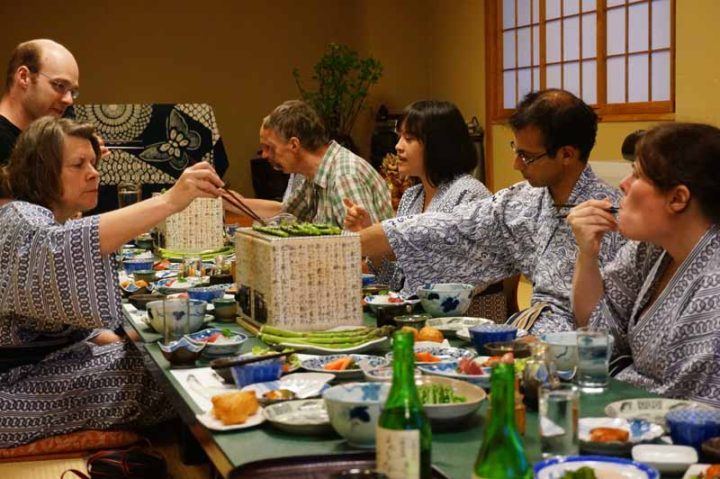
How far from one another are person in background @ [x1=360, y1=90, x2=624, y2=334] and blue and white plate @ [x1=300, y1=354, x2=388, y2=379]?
0.87 m

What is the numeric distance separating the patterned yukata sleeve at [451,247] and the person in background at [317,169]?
0.89m

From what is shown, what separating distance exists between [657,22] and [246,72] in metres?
5.78

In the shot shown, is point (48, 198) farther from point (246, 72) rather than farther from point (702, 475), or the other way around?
point (246, 72)

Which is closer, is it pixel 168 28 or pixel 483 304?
pixel 483 304

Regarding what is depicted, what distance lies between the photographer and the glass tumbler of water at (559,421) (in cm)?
157

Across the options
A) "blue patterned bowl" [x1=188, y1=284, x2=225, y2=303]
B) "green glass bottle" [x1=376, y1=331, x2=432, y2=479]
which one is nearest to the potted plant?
"blue patterned bowl" [x1=188, y1=284, x2=225, y2=303]

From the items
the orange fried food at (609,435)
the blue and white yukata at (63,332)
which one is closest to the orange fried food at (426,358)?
the orange fried food at (609,435)

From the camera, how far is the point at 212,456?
1.78 m

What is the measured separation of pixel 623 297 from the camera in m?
2.52

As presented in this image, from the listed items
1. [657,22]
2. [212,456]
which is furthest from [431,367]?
[657,22]

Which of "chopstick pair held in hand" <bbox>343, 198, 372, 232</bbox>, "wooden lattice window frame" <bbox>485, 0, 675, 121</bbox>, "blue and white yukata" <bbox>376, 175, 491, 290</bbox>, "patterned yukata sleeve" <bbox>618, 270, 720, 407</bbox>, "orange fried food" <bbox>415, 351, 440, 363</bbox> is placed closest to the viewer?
"patterned yukata sleeve" <bbox>618, 270, 720, 407</bbox>

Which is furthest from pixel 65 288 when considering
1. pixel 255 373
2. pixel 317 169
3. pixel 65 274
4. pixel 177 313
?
pixel 317 169

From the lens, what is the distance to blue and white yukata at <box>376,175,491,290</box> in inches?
156

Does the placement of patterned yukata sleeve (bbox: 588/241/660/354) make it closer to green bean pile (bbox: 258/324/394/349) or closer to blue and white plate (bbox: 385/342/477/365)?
blue and white plate (bbox: 385/342/477/365)
